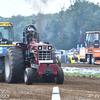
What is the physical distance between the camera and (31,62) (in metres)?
12.5

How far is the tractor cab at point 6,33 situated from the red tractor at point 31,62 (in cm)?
206

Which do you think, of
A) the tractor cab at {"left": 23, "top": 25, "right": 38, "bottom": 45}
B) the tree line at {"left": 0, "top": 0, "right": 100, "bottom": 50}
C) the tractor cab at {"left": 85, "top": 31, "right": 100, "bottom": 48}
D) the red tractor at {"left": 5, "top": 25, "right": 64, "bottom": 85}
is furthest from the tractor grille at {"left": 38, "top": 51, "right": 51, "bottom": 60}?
the tree line at {"left": 0, "top": 0, "right": 100, "bottom": 50}

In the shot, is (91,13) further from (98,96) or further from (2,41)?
(98,96)

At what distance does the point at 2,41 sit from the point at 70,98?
8.14 metres

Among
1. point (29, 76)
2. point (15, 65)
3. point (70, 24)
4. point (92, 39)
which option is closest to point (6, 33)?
point (15, 65)

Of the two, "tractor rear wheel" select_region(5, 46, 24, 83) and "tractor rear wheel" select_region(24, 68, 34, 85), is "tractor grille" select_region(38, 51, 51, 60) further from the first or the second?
"tractor rear wheel" select_region(5, 46, 24, 83)

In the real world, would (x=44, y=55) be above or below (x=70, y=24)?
below

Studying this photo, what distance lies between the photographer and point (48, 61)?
469 inches

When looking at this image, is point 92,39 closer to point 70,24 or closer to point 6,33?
point 6,33

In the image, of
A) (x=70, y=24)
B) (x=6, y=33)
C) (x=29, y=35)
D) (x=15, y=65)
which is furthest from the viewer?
(x=70, y=24)

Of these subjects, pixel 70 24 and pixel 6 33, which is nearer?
pixel 6 33

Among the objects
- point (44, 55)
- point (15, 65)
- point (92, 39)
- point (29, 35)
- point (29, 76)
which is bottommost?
point (29, 76)

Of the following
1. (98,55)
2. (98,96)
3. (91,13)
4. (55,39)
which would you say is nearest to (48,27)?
(55,39)

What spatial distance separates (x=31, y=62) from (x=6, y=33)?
3.67m
